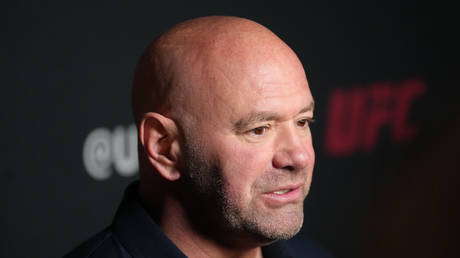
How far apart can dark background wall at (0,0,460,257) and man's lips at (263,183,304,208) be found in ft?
3.01

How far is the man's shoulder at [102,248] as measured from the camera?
3.77ft

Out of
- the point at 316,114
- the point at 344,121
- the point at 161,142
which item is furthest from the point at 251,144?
the point at 344,121

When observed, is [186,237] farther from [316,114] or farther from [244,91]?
[316,114]

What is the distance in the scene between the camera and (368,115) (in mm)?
2648

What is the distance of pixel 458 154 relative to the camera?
2.85 meters

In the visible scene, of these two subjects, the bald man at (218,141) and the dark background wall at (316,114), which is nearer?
the bald man at (218,141)

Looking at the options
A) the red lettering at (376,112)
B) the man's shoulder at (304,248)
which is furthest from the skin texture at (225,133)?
the red lettering at (376,112)

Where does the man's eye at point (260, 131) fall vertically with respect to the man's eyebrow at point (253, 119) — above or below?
below

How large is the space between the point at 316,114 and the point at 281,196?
56.4 inches

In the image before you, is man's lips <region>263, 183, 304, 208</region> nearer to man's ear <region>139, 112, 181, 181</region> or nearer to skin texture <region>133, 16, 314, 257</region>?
skin texture <region>133, 16, 314, 257</region>

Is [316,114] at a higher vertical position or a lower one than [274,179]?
lower

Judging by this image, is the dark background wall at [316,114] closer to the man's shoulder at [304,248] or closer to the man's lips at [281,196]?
the man's shoulder at [304,248]

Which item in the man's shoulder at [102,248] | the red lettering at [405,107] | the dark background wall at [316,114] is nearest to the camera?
the man's shoulder at [102,248]

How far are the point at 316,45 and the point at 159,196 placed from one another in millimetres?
1475
